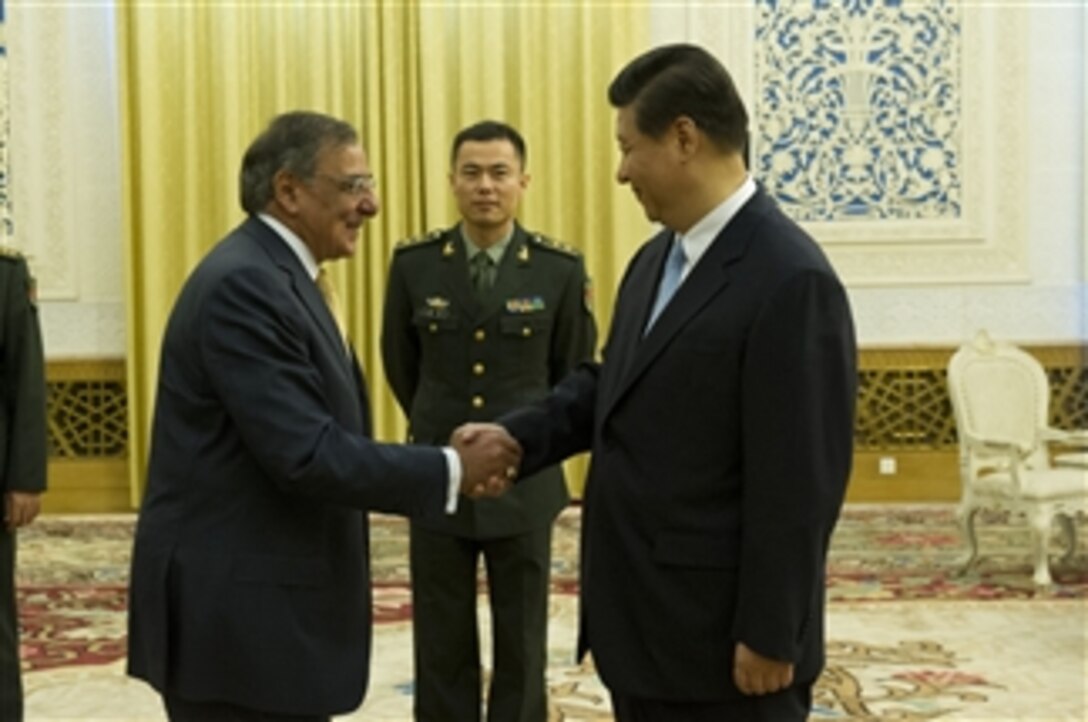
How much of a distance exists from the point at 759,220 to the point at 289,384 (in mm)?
814

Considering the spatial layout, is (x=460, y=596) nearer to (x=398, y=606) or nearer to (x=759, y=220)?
(x=759, y=220)

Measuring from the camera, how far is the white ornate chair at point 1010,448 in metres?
7.02

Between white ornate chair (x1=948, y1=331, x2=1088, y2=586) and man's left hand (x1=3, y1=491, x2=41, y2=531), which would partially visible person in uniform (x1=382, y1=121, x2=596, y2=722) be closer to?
man's left hand (x1=3, y1=491, x2=41, y2=531)

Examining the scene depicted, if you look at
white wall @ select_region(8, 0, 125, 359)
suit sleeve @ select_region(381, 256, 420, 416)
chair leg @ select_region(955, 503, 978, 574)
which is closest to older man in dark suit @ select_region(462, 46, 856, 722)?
suit sleeve @ select_region(381, 256, 420, 416)

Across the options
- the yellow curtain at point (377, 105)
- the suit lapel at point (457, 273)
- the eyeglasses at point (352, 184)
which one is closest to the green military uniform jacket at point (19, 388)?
the suit lapel at point (457, 273)

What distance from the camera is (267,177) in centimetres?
279

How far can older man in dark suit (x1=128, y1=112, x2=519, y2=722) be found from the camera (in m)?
2.60

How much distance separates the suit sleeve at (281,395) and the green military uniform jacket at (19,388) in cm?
162

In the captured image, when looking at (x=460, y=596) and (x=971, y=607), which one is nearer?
(x=460, y=596)

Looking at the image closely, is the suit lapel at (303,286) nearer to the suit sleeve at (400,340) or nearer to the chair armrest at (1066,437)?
the suit sleeve at (400,340)

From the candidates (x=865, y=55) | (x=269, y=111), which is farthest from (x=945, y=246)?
(x=269, y=111)

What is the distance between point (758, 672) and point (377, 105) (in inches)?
289

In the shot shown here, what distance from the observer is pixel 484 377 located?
419 cm

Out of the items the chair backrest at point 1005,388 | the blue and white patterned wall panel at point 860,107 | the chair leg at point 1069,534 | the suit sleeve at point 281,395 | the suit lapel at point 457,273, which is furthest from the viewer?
Answer: the blue and white patterned wall panel at point 860,107
